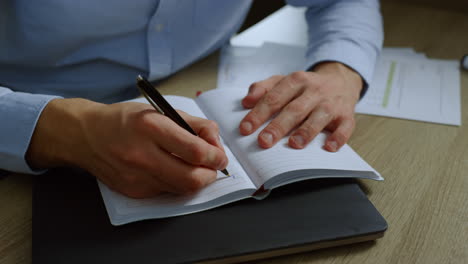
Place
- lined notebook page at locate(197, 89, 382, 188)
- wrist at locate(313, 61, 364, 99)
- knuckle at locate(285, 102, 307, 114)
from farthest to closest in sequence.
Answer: wrist at locate(313, 61, 364, 99) < knuckle at locate(285, 102, 307, 114) < lined notebook page at locate(197, 89, 382, 188)

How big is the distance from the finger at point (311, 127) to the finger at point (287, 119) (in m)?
0.01

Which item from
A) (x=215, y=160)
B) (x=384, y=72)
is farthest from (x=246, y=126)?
(x=384, y=72)

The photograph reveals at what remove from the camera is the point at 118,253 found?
0.56 m

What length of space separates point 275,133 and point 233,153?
0.08 m

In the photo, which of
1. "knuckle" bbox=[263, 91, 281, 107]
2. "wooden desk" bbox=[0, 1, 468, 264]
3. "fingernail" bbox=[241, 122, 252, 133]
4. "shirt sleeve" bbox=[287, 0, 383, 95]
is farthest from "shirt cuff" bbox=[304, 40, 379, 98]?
"fingernail" bbox=[241, 122, 252, 133]

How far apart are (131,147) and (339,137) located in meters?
0.35

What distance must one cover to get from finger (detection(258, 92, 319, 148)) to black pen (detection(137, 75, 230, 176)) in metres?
0.11

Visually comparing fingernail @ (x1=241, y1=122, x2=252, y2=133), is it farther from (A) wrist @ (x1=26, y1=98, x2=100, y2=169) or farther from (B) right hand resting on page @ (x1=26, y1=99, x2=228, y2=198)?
(A) wrist @ (x1=26, y1=98, x2=100, y2=169)

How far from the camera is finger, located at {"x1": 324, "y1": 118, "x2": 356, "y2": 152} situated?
751 mm

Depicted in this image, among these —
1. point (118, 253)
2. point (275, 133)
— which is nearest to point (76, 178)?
point (118, 253)

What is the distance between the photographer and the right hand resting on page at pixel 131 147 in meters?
0.61

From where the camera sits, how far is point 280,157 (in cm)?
69

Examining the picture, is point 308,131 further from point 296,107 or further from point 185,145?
point 185,145

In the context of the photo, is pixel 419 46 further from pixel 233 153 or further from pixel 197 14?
pixel 233 153
